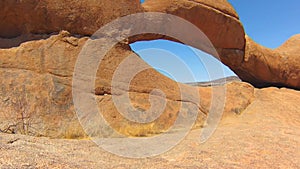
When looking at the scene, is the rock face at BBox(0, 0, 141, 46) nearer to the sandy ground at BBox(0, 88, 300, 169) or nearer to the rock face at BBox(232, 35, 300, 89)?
the sandy ground at BBox(0, 88, 300, 169)

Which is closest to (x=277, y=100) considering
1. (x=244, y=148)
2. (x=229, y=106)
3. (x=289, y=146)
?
(x=229, y=106)

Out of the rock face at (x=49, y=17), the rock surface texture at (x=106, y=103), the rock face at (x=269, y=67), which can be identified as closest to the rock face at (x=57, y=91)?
the rock surface texture at (x=106, y=103)

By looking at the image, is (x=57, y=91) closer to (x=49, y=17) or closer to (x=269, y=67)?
(x=49, y=17)

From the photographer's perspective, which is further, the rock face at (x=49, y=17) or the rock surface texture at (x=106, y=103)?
the rock face at (x=49, y=17)

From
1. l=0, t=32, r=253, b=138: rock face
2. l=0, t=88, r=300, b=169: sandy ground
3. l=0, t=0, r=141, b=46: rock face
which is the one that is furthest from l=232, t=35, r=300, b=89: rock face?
l=0, t=0, r=141, b=46: rock face

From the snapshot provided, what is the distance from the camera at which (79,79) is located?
6062 millimetres

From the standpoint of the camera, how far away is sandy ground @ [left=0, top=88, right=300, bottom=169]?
3332 millimetres

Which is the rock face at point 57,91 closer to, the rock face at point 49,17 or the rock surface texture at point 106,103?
the rock surface texture at point 106,103

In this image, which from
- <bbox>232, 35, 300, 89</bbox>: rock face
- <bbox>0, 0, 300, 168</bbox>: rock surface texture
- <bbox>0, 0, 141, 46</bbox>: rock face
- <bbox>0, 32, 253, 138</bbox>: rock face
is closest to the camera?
<bbox>0, 0, 300, 168</bbox>: rock surface texture

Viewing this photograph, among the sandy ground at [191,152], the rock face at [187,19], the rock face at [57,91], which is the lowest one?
the sandy ground at [191,152]

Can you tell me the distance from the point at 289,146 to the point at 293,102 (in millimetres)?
4960

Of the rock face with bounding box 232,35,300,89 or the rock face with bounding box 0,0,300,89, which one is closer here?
the rock face with bounding box 0,0,300,89

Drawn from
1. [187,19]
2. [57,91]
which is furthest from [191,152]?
[187,19]

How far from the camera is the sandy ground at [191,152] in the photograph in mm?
3332
